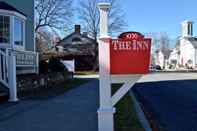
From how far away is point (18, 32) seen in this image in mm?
28031

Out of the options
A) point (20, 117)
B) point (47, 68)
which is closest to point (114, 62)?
point (20, 117)

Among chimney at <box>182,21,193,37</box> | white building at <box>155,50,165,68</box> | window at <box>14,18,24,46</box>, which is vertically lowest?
white building at <box>155,50,165,68</box>

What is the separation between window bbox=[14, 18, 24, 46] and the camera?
2722 cm

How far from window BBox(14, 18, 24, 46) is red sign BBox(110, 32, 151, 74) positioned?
1907 cm

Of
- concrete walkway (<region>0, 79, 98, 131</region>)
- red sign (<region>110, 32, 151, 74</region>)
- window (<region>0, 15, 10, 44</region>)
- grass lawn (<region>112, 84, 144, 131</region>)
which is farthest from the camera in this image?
window (<region>0, 15, 10, 44</region>)

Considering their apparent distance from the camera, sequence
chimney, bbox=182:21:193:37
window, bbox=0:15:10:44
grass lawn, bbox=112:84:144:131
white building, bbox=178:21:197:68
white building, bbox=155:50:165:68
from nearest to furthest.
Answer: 1. grass lawn, bbox=112:84:144:131
2. window, bbox=0:15:10:44
3. white building, bbox=178:21:197:68
4. chimney, bbox=182:21:193:37
5. white building, bbox=155:50:165:68

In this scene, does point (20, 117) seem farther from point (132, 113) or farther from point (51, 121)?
point (132, 113)

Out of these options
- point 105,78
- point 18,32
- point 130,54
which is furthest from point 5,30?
point 130,54

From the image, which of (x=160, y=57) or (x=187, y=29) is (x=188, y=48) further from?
(x=160, y=57)

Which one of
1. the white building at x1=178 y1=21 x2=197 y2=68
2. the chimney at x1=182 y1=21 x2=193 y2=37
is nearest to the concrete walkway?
the white building at x1=178 y1=21 x2=197 y2=68

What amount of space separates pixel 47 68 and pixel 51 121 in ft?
82.1

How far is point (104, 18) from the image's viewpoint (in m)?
8.54

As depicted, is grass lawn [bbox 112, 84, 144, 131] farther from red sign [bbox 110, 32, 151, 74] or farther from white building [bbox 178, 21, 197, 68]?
white building [bbox 178, 21, 197, 68]

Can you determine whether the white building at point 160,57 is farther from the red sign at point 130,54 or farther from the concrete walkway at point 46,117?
the red sign at point 130,54
